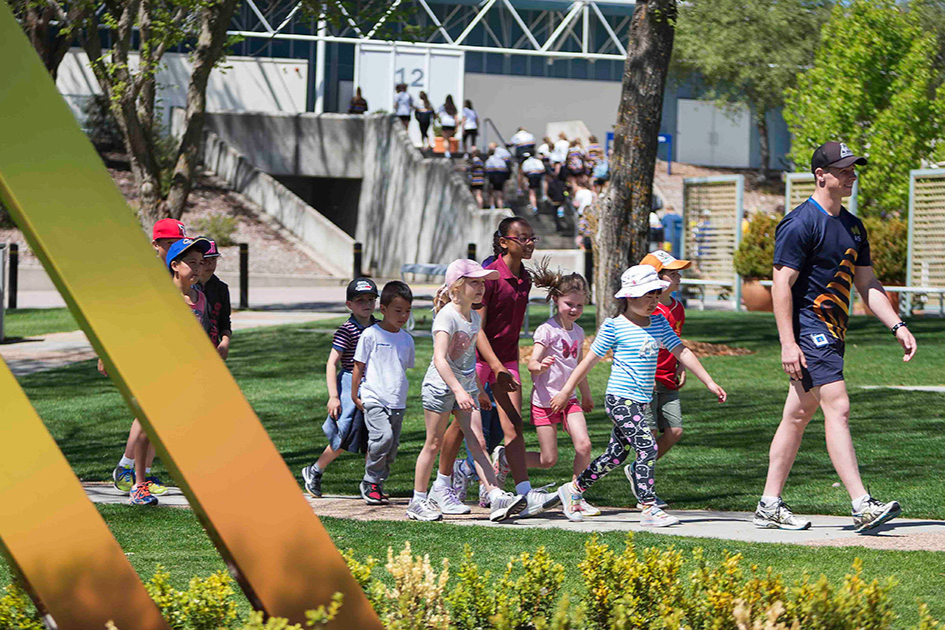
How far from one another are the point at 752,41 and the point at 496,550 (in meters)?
48.7

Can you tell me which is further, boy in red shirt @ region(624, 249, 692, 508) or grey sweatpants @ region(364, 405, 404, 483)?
boy in red shirt @ region(624, 249, 692, 508)

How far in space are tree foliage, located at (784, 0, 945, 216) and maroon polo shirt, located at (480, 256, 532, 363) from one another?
22991mm

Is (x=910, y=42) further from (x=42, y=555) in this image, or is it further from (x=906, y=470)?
(x=42, y=555)

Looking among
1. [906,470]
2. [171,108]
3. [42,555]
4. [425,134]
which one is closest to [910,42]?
[425,134]

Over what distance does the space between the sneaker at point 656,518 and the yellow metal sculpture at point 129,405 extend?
3.84 meters

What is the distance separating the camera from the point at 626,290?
285 inches

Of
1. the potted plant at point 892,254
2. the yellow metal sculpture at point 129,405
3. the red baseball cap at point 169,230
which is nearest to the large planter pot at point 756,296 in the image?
the potted plant at point 892,254

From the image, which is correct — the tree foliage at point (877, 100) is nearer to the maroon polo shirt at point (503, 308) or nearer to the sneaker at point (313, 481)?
the maroon polo shirt at point (503, 308)

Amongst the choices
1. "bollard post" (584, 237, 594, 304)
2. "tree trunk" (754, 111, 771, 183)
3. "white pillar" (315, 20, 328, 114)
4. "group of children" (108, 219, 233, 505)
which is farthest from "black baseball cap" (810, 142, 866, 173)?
"tree trunk" (754, 111, 771, 183)

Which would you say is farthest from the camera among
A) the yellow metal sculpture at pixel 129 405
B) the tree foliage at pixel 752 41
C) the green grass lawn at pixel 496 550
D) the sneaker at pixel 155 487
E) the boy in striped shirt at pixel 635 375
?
the tree foliage at pixel 752 41

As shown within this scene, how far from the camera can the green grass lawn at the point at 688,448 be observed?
20.7 feet

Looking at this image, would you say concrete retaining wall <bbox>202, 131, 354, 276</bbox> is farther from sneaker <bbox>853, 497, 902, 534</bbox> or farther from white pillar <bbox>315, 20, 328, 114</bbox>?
sneaker <bbox>853, 497, 902, 534</bbox>

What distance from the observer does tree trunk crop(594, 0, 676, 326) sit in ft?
52.9

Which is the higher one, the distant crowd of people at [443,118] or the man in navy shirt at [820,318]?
the distant crowd of people at [443,118]
